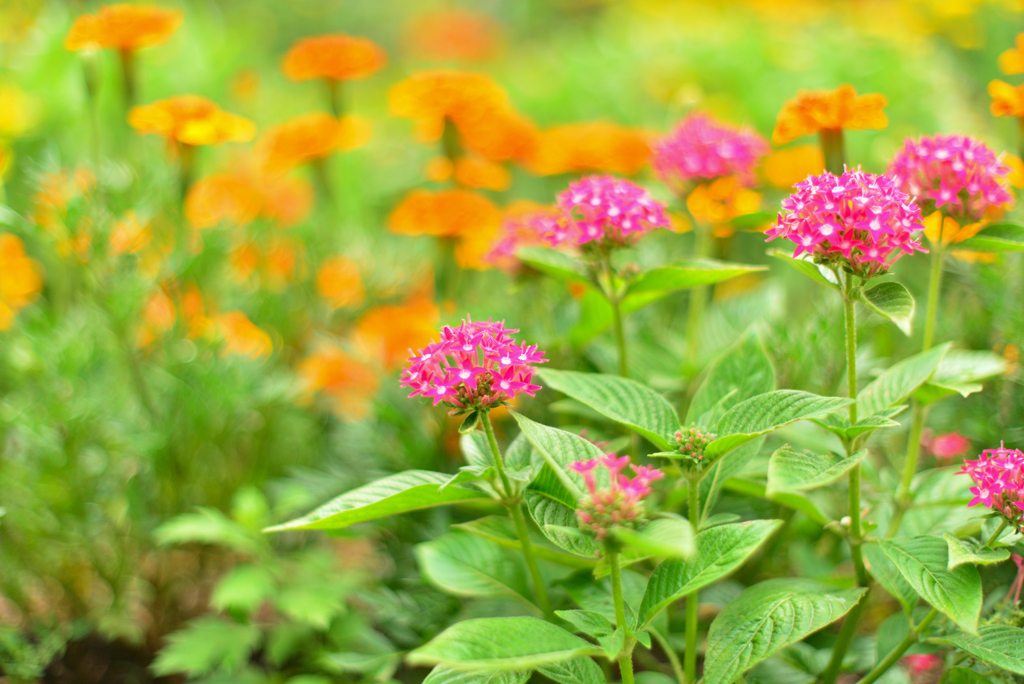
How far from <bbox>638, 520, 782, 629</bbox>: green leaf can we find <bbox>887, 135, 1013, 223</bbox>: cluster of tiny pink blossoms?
0.44 meters

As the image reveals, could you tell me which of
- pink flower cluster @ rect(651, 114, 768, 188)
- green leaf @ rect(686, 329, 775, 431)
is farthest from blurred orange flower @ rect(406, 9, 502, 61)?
green leaf @ rect(686, 329, 775, 431)

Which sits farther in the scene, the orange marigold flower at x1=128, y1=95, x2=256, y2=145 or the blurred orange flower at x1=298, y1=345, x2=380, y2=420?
the blurred orange flower at x1=298, y1=345, x2=380, y2=420

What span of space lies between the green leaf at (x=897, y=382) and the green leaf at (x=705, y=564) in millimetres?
204

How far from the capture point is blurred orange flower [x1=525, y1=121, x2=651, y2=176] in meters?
1.57

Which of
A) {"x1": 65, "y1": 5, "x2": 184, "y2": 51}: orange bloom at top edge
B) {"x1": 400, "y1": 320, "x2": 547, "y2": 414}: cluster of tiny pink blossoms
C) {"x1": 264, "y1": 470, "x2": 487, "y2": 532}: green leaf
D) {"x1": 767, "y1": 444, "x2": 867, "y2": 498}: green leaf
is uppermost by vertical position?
{"x1": 65, "y1": 5, "x2": 184, "y2": 51}: orange bloom at top edge

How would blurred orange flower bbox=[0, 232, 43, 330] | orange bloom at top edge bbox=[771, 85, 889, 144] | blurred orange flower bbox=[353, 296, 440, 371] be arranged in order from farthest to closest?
blurred orange flower bbox=[0, 232, 43, 330] < blurred orange flower bbox=[353, 296, 440, 371] < orange bloom at top edge bbox=[771, 85, 889, 144]

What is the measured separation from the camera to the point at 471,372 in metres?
0.69

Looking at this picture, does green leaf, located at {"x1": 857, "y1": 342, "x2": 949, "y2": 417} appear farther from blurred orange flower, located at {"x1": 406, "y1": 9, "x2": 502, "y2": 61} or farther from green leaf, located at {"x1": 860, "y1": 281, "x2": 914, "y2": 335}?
blurred orange flower, located at {"x1": 406, "y1": 9, "x2": 502, "y2": 61}

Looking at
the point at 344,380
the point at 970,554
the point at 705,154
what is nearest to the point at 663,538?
the point at 970,554

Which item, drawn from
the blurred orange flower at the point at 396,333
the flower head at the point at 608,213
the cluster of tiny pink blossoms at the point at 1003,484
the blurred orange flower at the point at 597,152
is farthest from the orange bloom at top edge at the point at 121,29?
the cluster of tiny pink blossoms at the point at 1003,484

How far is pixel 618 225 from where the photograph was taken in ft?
2.92

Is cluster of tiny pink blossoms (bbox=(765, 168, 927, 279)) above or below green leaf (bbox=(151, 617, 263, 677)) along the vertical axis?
above

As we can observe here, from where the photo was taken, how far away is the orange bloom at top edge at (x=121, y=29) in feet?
4.29

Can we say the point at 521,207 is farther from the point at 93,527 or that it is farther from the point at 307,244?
the point at 93,527
